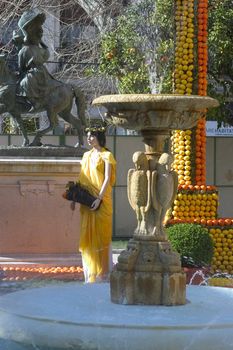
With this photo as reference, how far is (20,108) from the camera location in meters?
12.6

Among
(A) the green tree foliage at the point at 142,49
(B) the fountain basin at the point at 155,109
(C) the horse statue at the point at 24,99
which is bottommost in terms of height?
(B) the fountain basin at the point at 155,109

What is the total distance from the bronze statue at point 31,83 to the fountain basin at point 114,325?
5.53m

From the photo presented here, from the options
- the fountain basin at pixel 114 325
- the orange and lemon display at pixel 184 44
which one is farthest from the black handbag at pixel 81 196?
the orange and lemon display at pixel 184 44

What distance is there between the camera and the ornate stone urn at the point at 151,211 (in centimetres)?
714

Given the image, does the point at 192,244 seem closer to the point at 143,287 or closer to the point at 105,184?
the point at 105,184

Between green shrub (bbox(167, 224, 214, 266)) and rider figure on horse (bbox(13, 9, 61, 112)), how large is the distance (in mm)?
2606

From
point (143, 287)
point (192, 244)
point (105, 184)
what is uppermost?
point (105, 184)

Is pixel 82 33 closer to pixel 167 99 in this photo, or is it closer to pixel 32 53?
pixel 32 53

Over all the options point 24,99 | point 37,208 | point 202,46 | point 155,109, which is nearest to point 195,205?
point 202,46

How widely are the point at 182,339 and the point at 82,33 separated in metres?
19.8

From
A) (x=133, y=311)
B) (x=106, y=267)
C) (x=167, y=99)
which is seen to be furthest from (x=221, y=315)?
(x=106, y=267)

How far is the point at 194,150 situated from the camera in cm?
1368

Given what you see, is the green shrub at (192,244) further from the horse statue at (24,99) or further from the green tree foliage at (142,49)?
the green tree foliage at (142,49)

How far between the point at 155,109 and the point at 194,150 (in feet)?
22.0
